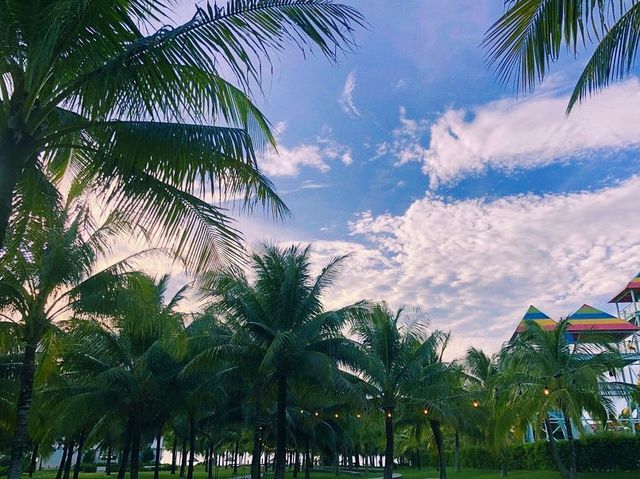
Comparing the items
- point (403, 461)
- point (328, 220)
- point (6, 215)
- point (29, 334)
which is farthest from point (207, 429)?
point (403, 461)

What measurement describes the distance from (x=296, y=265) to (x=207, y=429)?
676 inches

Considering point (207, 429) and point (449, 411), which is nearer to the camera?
point (449, 411)

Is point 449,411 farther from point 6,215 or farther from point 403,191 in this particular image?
point 6,215

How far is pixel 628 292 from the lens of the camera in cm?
3578

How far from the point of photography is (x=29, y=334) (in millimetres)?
12539

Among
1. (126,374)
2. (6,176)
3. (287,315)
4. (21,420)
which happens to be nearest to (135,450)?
(126,374)

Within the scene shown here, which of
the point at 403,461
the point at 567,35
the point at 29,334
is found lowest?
the point at 403,461

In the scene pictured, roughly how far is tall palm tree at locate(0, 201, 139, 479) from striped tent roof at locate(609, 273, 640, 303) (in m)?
32.1

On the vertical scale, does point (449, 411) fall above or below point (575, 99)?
below

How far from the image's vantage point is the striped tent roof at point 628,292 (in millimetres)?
Answer: 33875

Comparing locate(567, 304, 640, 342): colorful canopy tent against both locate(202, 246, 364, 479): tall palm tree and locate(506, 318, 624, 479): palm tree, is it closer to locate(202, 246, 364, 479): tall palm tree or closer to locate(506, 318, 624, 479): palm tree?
locate(506, 318, 624, 479): palm tree

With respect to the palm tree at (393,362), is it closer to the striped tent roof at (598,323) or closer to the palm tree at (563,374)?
the palm tree at (563,374)

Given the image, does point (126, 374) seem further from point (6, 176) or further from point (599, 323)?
point (599, 323)

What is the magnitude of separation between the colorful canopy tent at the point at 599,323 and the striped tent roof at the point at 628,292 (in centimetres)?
131
